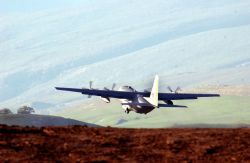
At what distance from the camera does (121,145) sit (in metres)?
32.0

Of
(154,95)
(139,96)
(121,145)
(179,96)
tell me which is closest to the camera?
(121,145)

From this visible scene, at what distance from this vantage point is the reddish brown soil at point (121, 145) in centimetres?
2944

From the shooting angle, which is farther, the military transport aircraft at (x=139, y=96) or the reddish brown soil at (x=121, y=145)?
the military transport aircraft at (x=139, y=96)

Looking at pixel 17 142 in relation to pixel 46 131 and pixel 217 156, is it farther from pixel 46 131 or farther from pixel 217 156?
pixel 217 156

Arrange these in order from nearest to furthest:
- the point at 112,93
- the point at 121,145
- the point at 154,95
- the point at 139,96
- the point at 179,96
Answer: the point at 121,145, the point at 154,95, the point at 112,93, the point at 139,96, the point at 179,96

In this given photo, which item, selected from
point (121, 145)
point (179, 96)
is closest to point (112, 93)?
point (179, 96)

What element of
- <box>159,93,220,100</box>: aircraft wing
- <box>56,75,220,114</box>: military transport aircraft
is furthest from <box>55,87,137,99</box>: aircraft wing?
<box>159,93,220,100</box>: aircraft wing

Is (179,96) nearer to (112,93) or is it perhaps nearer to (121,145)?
(112,93)

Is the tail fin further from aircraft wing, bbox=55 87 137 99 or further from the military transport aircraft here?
aircraft wing, bbox=55 87 137 99

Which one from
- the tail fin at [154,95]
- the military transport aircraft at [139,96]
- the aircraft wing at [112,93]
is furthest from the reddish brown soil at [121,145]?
the aircraft wing at [112,93]

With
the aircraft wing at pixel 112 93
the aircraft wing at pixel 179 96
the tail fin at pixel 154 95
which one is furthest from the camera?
the aircraft wing at pixel 179 96

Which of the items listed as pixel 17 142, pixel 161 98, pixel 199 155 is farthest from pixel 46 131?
pixel 161 98

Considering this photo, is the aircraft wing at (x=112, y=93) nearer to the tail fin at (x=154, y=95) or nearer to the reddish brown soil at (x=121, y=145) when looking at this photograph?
the tail fin at (x=154, y=95)

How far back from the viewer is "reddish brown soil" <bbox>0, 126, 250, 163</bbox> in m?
29.4
